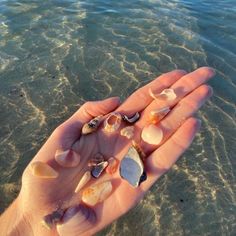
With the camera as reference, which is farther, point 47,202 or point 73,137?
point 73,137

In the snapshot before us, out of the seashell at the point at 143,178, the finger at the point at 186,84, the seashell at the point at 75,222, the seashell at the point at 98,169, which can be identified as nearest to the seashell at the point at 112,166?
the seashell at the point at 98,169

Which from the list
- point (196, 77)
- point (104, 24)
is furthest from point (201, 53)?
point (196, 77)

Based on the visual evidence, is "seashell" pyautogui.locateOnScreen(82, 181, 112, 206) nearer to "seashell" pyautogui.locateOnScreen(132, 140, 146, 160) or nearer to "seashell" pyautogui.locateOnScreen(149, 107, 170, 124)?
"seashell" pyautogui.locateOnScreen(132, 140, 146, 160)

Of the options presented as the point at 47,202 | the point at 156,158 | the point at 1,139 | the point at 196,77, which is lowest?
the point at 1,139

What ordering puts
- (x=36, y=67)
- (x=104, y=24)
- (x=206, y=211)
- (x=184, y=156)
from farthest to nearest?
(x=104, y=24) < (x=36, y=67) < (x=184, y=156) < (x=206, y=211)

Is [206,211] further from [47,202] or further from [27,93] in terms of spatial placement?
[27,93]

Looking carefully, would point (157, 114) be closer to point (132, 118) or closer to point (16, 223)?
point (132, 118)

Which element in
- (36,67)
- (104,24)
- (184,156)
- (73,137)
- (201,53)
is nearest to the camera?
(73,137)

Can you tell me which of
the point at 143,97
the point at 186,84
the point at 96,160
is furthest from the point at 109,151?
the point at 186,84
